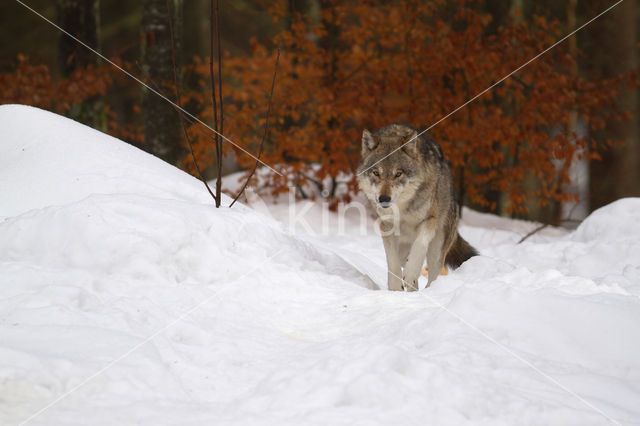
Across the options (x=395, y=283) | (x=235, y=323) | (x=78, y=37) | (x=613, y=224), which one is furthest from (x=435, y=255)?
(x=78, y=37)

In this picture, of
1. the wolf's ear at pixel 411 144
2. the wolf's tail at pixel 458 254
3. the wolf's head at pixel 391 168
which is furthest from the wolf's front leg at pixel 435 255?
the wolf's ear at pixel 411 144

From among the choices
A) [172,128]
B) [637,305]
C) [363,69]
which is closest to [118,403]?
[637,305]

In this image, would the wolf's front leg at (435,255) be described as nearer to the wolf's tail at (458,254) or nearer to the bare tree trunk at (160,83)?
the wolf's tail at (458,254)

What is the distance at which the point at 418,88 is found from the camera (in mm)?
10094

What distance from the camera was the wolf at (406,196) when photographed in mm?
6145

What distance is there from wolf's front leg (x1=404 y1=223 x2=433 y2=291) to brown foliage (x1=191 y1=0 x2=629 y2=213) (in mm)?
3839

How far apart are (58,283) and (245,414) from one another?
1808 mm

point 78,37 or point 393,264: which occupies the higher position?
point 78,37

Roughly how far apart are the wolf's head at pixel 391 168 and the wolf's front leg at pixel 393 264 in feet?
1.63

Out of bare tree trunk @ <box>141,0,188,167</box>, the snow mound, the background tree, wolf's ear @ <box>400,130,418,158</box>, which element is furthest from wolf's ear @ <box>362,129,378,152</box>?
the background tree

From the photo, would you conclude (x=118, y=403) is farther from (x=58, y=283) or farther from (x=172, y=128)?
(x=172, y=128)

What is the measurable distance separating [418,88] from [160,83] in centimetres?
476

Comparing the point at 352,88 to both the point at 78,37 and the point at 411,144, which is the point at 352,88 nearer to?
the point at 411,144

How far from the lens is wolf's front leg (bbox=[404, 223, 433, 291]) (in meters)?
6.13
